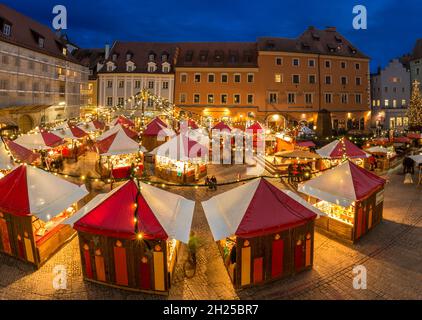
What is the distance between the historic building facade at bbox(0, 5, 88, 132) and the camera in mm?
30672

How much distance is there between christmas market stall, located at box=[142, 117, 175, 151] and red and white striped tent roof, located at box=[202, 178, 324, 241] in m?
16.3

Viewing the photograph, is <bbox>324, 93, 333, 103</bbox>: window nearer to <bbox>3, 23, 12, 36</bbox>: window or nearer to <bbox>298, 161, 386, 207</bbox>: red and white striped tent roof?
<bbox>298, 161, 386, 207</bbox>: red and white striped tent roof

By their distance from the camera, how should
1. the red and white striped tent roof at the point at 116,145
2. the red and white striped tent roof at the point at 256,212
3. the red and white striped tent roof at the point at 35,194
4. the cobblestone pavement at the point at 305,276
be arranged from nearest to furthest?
the cobblestone pavement at the point at 305,276 < the red and white striped tent roof at the point at 256,212 < the red and white striped tent roof at the point at 35,194 < the red and white striped tent roof at the point at 116,145

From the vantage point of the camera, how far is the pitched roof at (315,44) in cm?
4412

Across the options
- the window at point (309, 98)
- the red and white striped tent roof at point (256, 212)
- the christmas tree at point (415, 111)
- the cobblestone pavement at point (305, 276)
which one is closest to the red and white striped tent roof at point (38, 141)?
the cobblestone pavement at point (305, 276)

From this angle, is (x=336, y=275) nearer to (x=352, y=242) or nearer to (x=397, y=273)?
(x=397, y=273)

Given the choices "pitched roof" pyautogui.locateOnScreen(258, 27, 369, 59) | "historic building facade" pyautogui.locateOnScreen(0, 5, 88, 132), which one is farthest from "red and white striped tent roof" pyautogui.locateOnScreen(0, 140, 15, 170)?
"pitched roof" pyautogui.locateOnScreen(258, 27, 369, 59)

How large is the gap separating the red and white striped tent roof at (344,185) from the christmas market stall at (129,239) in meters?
4.97

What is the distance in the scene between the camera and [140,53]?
46.2 metres

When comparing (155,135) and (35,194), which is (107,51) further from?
(35,194)

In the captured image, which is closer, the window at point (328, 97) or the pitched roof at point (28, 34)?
the pitched roof at point (28, 34)

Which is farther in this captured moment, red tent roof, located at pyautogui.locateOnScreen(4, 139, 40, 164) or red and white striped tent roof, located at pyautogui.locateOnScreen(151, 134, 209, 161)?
red and white striped tent roof, located at pyautogui.locateOnScreen(151, 134, 209, 161)

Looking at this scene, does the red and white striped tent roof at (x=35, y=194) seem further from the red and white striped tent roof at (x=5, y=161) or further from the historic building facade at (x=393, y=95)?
the historic building facade at (x=393, y=95)
